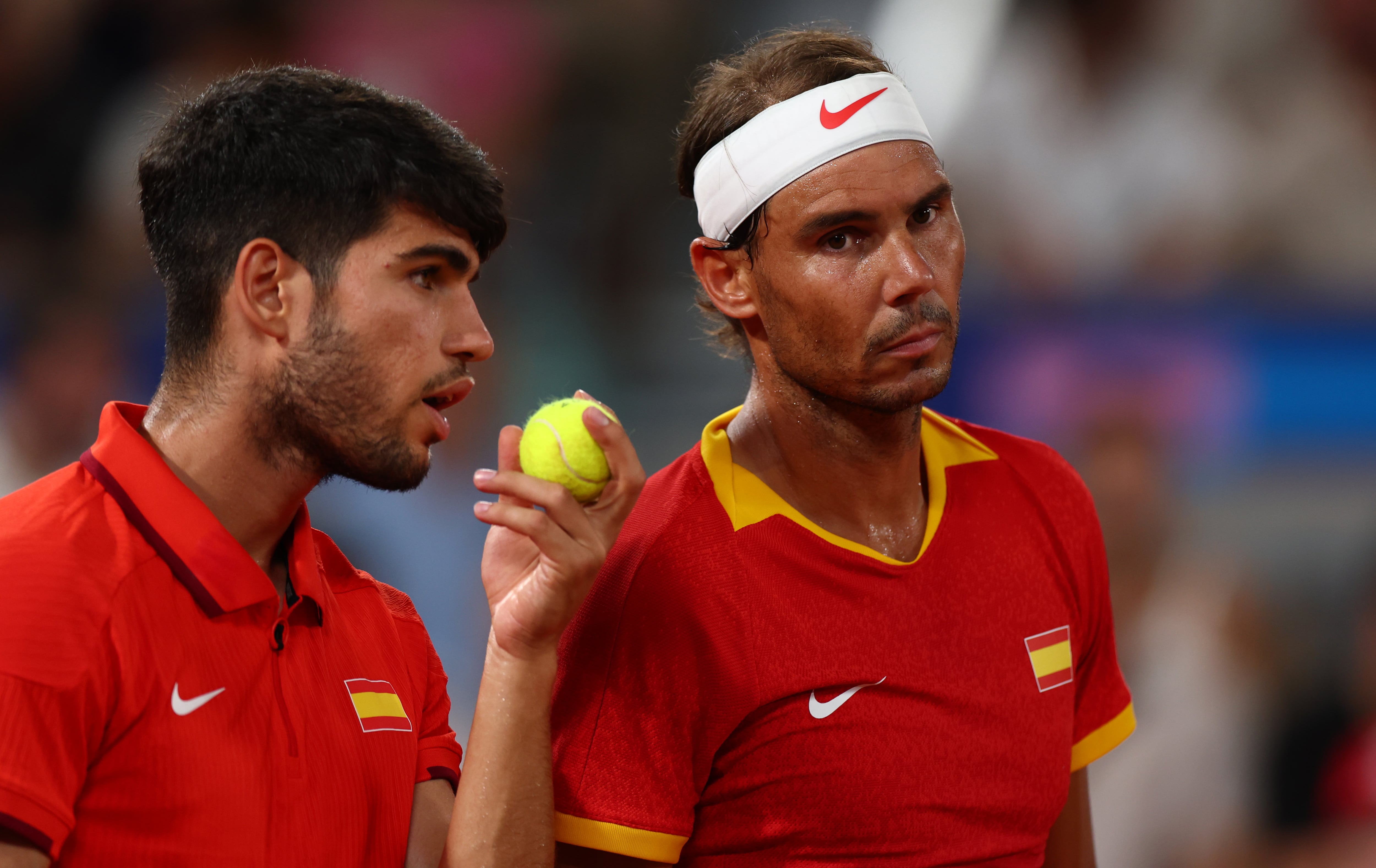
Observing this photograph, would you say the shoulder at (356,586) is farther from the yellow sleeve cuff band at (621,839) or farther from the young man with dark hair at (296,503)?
the yellow sleeve cuff band at (621,839)

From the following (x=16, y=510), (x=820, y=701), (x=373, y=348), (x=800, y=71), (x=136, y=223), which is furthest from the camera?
(x=136, y=223)

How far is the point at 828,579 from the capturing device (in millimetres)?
2459

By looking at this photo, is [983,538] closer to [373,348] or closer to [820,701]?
[820,701]

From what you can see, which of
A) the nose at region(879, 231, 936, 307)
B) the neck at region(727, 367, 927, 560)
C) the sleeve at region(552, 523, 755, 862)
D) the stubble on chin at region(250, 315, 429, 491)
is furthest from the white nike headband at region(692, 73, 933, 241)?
the stubble on chin at region(250, 315, 429, 491)

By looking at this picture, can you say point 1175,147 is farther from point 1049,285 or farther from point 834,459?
point 834,459

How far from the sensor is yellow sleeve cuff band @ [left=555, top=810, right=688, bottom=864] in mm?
2242

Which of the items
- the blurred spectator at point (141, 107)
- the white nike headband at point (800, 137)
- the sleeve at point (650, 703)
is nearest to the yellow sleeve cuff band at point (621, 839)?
the sleeve at point (650, 703)

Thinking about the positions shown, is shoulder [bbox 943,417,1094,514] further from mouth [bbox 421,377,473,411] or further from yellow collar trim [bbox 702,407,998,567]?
mouth [bbox 421,377,473,411]

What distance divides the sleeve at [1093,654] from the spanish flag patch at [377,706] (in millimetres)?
1417

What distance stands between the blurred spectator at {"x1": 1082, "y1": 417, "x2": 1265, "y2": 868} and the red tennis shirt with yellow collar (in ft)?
8.31

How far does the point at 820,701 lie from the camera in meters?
2.37

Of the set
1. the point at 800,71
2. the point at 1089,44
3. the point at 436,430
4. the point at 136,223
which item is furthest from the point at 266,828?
the point at 1089,44

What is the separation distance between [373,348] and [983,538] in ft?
4.26

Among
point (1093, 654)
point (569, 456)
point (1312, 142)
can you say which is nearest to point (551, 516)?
point (569, 456)
